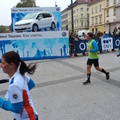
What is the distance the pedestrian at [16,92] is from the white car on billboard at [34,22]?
13480 millimetres

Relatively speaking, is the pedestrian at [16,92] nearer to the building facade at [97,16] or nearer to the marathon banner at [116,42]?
the marathon banner at [116,42]

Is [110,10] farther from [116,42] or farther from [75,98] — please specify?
[75,98]

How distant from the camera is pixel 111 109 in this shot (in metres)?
3.72

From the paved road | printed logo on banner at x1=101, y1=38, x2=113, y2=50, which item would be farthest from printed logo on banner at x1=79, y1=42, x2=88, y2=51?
the paved road

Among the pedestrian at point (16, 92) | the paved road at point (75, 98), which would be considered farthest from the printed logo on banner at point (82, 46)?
the pedestrian at point (16, 92)

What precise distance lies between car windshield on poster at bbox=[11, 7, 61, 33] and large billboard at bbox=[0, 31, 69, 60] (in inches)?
160

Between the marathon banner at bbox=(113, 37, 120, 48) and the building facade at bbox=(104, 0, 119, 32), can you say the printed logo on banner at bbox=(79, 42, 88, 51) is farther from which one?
the building facade at bbox=(104, 0, 119, 32)

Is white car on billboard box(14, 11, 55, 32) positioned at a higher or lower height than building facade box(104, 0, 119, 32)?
lower

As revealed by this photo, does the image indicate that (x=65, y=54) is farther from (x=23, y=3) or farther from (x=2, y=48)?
(x=23, y=3)

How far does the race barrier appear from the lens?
12.6 m

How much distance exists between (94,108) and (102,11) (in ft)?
209

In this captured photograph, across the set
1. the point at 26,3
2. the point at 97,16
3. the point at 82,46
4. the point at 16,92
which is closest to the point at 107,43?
the point at 82,46

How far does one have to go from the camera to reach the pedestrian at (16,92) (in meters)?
1.54

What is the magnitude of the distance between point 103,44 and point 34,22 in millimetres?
6261
